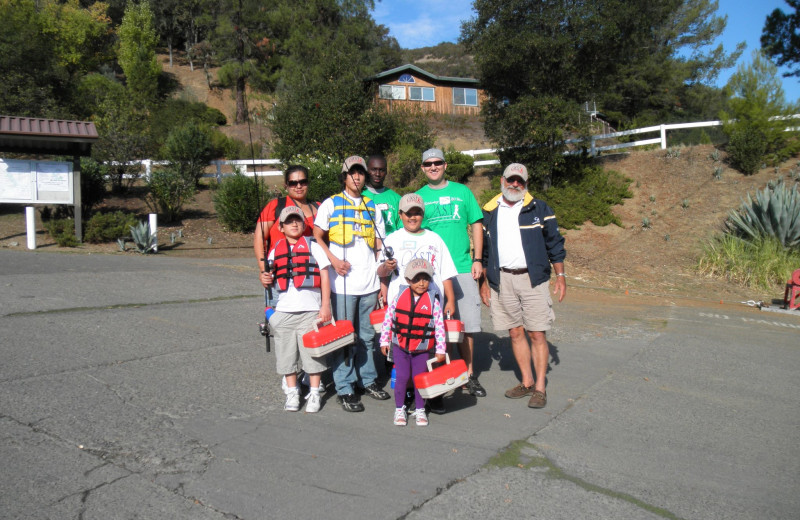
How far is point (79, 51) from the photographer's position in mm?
50875

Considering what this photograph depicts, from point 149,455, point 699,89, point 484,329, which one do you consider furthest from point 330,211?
point 699,89

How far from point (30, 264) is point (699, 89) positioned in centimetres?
4581

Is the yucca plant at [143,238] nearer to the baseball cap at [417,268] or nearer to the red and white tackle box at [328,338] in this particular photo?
the red and white tackle box at [328,338]

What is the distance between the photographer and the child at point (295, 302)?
15.2 feet

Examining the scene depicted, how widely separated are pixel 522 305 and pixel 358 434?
1821mm

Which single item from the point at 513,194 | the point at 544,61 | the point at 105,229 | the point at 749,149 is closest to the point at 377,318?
the point at 513,194

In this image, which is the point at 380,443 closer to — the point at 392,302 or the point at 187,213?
the point at 392,302

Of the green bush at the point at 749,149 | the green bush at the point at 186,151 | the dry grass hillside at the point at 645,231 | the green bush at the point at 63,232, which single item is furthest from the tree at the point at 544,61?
the green bush at the point at 63,232

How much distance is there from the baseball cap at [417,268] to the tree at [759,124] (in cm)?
1868

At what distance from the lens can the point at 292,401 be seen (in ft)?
15.2

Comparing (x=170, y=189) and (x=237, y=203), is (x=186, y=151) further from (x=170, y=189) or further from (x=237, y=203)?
(x=237, y=203)

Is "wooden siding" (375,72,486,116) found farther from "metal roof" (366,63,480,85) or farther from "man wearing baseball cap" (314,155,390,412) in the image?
"man wearing baseball cap" (314,155,390,412)

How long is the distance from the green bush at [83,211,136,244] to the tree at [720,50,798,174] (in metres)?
18.7

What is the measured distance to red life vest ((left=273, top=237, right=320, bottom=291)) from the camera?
4660 millimetres
